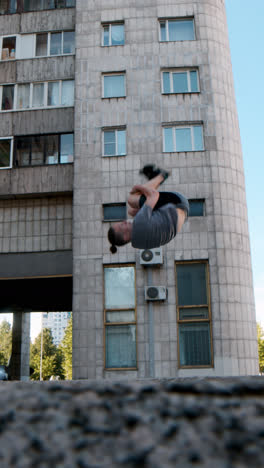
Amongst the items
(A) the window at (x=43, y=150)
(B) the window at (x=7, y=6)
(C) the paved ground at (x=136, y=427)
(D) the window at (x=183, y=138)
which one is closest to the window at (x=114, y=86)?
(A) the window at (x=43, y=150)

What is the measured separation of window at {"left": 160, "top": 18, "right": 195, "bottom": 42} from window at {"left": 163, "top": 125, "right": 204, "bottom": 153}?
14.3 feet

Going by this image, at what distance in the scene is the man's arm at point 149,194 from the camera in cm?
1662

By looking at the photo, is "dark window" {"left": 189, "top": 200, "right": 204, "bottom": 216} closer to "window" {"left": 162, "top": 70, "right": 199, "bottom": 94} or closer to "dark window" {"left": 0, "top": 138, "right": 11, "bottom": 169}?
"window" {"left": 162, "top": 70, "right": 199, "bottom": 94}

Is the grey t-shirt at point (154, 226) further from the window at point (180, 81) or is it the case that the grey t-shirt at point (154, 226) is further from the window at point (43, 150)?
the window at point (180, 81)

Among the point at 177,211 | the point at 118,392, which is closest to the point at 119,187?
the point at 177,211

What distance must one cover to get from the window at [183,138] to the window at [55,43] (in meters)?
6.60

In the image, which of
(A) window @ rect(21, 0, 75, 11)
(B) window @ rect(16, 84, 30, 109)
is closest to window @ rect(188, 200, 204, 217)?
(B) window @ rect(16, 84, 30, 109)

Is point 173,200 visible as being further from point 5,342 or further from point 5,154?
point 5,342

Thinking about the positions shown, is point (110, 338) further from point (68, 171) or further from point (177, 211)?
point (68, 171)

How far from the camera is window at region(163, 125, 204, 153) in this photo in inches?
802

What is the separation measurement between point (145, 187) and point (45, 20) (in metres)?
11.4

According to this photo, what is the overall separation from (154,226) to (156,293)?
2.81 meters

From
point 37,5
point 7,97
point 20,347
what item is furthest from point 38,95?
point 20,347

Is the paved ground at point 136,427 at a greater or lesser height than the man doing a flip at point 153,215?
lesser
